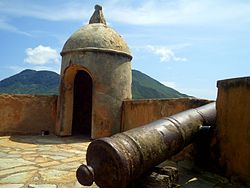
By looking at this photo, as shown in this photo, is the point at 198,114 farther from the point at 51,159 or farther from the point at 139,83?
the point at 139,83

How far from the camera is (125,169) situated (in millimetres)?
3113

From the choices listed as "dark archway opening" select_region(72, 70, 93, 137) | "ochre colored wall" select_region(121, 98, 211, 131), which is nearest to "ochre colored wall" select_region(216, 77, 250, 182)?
"ochre colored wall" select_region(121, 98, 211, 131)

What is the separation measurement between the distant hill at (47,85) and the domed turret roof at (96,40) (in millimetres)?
31679

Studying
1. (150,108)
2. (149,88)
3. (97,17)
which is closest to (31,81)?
(149,88)

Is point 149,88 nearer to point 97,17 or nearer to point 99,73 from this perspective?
point 97,17

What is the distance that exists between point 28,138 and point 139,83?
39709 millimetres

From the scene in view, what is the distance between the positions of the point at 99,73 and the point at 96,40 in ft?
3.57

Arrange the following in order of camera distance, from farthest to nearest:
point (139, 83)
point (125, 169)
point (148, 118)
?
1. point (139, 83)
2. point (148, 118)
3. point (125, 169)

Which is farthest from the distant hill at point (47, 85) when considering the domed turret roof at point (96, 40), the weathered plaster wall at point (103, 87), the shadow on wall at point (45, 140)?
the shadow on wall at point (45, 140)

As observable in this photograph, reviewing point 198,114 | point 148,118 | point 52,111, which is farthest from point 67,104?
point 198,114

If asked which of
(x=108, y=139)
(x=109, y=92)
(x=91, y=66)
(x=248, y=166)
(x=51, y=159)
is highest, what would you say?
(x=91, y=66)

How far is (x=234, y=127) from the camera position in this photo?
4324mm

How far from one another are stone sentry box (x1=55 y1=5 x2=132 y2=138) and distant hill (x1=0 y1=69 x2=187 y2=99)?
31877mm

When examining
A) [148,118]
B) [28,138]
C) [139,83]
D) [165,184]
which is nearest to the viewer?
[165,184]
